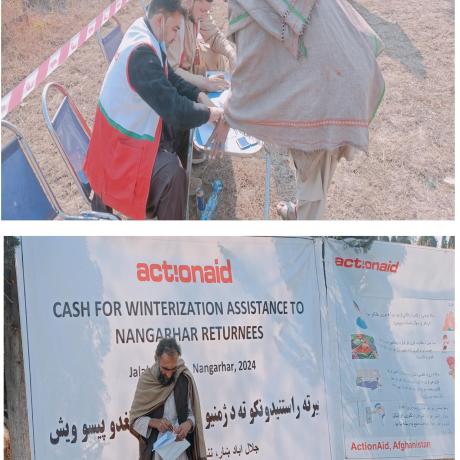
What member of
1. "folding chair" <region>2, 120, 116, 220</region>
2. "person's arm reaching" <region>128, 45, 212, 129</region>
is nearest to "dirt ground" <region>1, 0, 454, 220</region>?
"folding chair" <region>2, 120, 116, 220</region>

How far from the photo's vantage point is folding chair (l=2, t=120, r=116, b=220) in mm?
3471

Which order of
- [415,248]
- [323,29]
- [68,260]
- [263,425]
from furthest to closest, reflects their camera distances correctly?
[415,248] < [263,425] < [68,260] < [323,29]

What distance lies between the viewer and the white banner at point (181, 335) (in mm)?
3611

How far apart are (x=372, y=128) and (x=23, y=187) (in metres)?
3.18

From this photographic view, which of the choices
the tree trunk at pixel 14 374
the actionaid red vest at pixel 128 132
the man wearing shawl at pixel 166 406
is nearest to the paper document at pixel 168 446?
the man wearing shawl at pixel 166 406

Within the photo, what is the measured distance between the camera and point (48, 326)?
11.9ft

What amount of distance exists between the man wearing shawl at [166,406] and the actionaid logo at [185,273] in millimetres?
560

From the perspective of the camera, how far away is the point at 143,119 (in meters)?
3.45

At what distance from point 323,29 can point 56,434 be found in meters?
2.53

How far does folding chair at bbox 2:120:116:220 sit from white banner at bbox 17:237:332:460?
0.60ft

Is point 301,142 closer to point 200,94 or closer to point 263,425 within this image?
point 200,94

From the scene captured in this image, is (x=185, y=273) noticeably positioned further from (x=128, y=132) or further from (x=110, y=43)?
(x=110, y=43)

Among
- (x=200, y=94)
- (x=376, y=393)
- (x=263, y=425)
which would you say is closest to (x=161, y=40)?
(x=200, y=94)

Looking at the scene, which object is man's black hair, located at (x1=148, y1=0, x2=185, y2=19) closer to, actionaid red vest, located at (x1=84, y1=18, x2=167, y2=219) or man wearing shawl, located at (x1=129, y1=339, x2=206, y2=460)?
actionaid red vest, located at (x1=84, y1=18, x2=167, y2=219)
